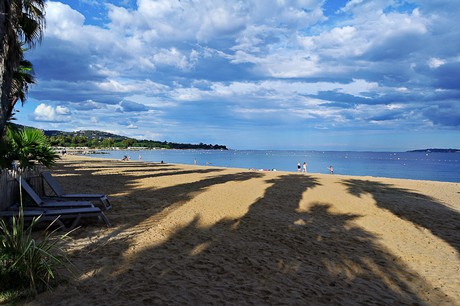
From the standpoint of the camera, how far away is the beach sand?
13.0 ft

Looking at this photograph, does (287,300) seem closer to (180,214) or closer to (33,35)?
(180,214)

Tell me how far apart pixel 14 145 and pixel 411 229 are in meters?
9.09

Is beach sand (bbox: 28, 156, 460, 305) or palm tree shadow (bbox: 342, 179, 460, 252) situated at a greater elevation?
palm tree shadow (bbox: 342, 179, 460, 252)

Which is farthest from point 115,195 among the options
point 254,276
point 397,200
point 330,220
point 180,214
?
point 397,200

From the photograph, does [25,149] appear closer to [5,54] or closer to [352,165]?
[5,54]

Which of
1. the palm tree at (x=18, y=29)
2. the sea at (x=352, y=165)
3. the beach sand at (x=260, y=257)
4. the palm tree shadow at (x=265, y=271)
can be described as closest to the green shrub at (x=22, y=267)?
the beach sand at (x=260, y=257)

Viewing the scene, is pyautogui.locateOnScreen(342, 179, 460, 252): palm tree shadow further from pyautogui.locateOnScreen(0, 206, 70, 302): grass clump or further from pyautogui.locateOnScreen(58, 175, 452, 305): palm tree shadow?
pyautogui.locateOnScreen(0, 206, 70, 302): grass clump

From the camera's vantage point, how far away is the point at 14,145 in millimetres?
5570

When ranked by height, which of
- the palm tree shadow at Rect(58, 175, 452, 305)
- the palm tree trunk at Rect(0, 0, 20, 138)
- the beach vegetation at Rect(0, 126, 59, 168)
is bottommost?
the palm tree shadow at Rect(58, 175, 452, 305)

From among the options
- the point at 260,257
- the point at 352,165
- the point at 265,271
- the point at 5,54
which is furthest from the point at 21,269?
the point at 352,165

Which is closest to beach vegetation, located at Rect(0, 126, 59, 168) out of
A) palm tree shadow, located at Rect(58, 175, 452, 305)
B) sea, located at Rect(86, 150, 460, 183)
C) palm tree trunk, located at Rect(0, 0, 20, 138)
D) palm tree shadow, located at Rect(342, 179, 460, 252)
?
palm tree trunk, located at Rect(0, 0, 20, 138)

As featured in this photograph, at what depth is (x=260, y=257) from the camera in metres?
5.41

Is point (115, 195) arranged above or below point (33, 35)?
below

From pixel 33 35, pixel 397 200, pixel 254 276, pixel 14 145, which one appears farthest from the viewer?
pixel 397 200
